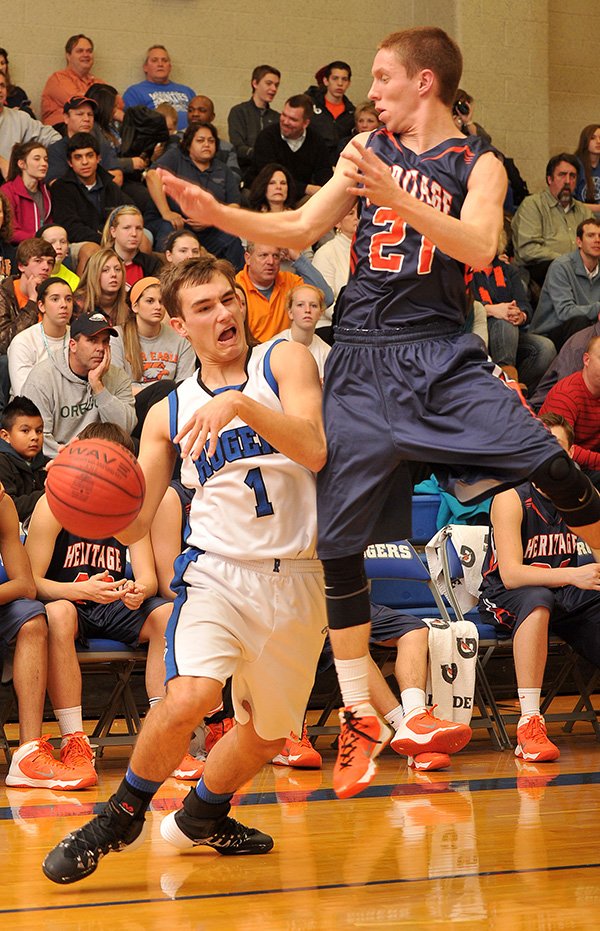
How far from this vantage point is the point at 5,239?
8.66 meters

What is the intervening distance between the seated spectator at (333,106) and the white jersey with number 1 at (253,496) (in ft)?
27.5

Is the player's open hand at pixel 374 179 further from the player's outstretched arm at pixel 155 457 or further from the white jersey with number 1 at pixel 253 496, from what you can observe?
the player's outstretched arm at pixel 155 457

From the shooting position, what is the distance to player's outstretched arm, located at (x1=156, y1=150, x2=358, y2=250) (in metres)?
3.20

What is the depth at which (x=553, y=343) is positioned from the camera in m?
9.52

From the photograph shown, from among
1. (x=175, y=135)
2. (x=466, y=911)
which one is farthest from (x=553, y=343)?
(x=466, y=911)

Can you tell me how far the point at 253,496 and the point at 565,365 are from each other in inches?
204

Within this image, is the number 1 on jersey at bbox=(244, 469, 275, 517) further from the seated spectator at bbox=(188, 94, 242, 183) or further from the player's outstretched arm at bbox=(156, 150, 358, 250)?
the seated spectator at bbox=(188, 94, 242, 183)

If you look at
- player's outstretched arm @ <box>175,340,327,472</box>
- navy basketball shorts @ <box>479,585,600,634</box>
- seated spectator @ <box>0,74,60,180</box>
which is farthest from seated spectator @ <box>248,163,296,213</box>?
player's outstretched arm @ <box>175,340,327,472</box>

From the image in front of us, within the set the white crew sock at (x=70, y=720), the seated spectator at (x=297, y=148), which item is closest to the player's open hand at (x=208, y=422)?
the white crew sock at (x=70, y=720)

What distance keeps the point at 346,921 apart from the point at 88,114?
27.3ft

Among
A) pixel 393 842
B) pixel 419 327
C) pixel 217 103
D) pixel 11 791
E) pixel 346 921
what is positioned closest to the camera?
pixel 346 921

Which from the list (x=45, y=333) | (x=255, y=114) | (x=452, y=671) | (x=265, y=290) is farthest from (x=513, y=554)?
(x=255, y=114)

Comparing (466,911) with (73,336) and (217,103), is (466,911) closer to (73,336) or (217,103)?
(73,336)

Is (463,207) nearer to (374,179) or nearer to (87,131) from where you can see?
(374,179)
